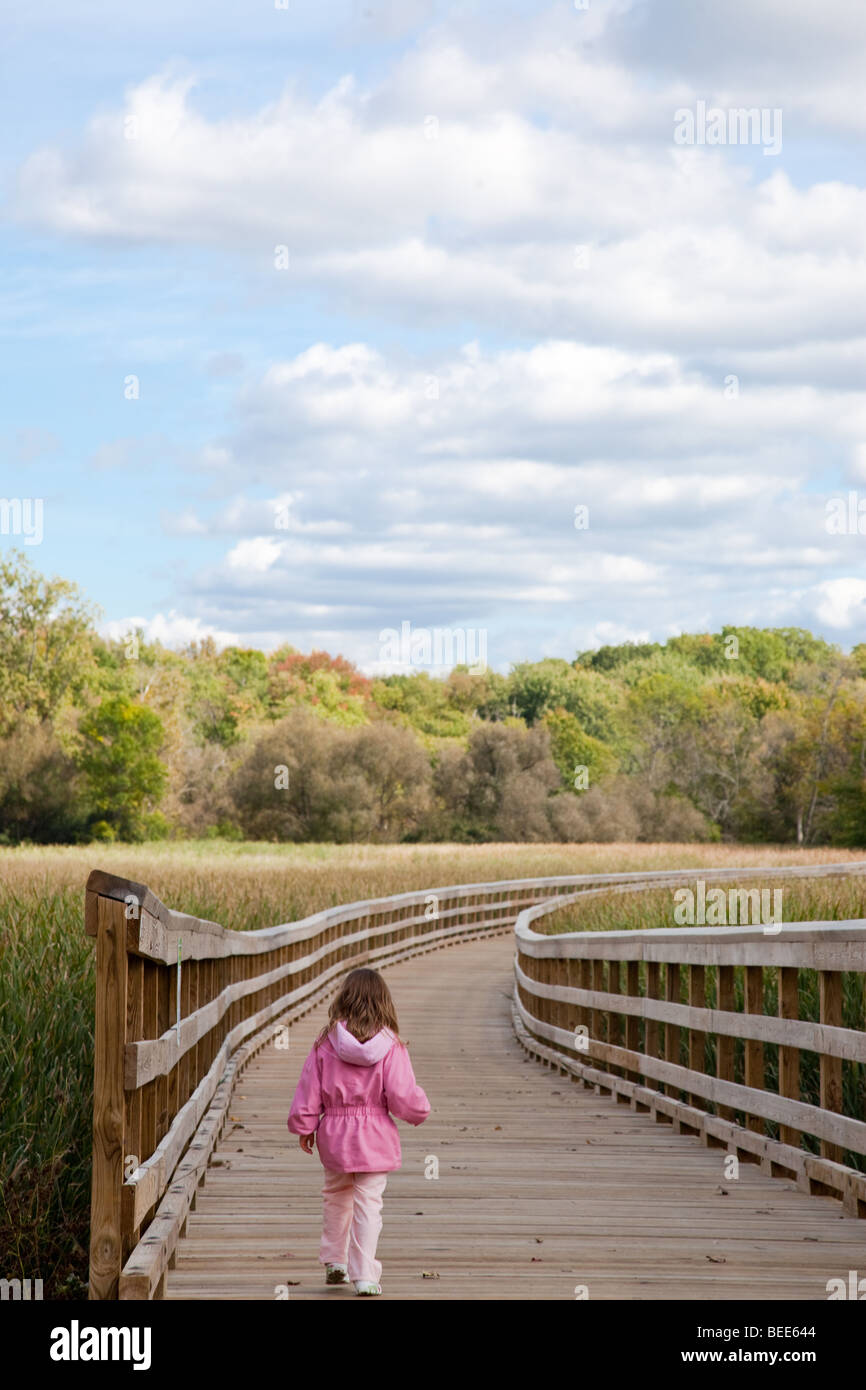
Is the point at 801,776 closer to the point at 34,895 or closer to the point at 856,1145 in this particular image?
the point at 34,895

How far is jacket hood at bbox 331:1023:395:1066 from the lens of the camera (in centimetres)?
510

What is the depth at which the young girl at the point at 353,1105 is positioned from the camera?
5.05 m

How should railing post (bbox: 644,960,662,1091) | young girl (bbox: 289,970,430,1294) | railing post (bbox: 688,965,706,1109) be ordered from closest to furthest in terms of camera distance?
young girl (bbox: 289,970,430,1294) → railing post (bbox: 688,965,706,1109) → railing post (bbox: 644,960,662,1091)

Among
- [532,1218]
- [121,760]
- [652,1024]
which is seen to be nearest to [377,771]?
[121,760]

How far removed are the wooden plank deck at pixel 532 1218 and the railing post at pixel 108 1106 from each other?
57 cm

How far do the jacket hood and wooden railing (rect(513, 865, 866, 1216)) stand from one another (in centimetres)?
189

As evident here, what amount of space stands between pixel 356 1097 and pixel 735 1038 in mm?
4355

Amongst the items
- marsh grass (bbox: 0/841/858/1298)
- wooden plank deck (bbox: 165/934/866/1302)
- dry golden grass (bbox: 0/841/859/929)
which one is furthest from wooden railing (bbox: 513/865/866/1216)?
dry golden grass (bbox: 0/841/859/929)

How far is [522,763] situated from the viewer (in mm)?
62906

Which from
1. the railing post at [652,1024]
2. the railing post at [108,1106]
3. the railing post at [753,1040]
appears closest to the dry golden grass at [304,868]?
the railing post at [652,1024]

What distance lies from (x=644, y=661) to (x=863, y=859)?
221ft

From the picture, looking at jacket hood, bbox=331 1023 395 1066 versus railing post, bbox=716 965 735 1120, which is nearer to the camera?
jacket hood, bbox=331 1023 395 1066

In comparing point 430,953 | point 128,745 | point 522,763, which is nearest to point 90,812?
point 128,745

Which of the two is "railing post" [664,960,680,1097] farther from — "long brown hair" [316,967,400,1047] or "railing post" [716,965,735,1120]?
"long brown hair" [316,967,400,1047]
